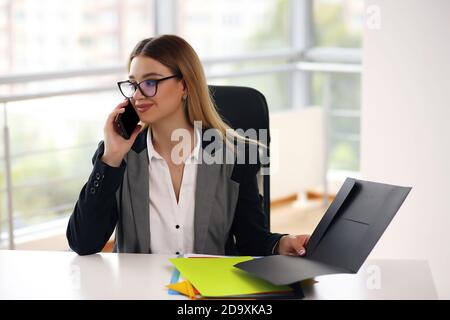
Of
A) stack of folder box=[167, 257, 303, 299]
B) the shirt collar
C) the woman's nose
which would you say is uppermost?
the woman's nose

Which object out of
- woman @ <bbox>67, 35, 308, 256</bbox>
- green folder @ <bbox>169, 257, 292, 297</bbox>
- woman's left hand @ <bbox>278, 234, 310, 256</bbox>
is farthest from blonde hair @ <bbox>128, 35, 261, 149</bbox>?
green folder @ <bbox>169, 257, 292, 297</bbox>

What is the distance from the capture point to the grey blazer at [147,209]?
1.85 metres

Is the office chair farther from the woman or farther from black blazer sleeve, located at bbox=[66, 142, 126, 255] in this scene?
black blazer sleeve, located at bbox=[66, 142, 126, 255]

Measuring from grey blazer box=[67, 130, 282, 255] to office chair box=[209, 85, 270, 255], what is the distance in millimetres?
123

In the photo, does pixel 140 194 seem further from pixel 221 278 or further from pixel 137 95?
pixel 221 278

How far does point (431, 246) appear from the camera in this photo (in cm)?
304

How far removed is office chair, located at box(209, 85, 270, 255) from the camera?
217cm

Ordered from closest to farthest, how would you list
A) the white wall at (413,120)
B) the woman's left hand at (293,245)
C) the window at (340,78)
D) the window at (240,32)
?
1. the woman's left hand at (293,245)
2. the white wall at (413,120)
3. the window at (240,32)
4. the window at (340,78)

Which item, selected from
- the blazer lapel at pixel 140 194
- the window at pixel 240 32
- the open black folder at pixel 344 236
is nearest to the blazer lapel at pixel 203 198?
the blazer lapel at pixel 140 194

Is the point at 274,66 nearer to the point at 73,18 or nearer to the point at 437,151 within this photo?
the point at 73,18

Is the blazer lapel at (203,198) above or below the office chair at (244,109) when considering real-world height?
below

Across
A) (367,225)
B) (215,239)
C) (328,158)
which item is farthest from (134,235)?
(328,158)

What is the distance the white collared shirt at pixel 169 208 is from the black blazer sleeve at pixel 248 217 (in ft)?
0.40

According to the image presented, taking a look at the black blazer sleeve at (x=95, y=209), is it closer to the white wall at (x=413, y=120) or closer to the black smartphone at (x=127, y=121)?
the black smartphone at (x=127, y=121)
